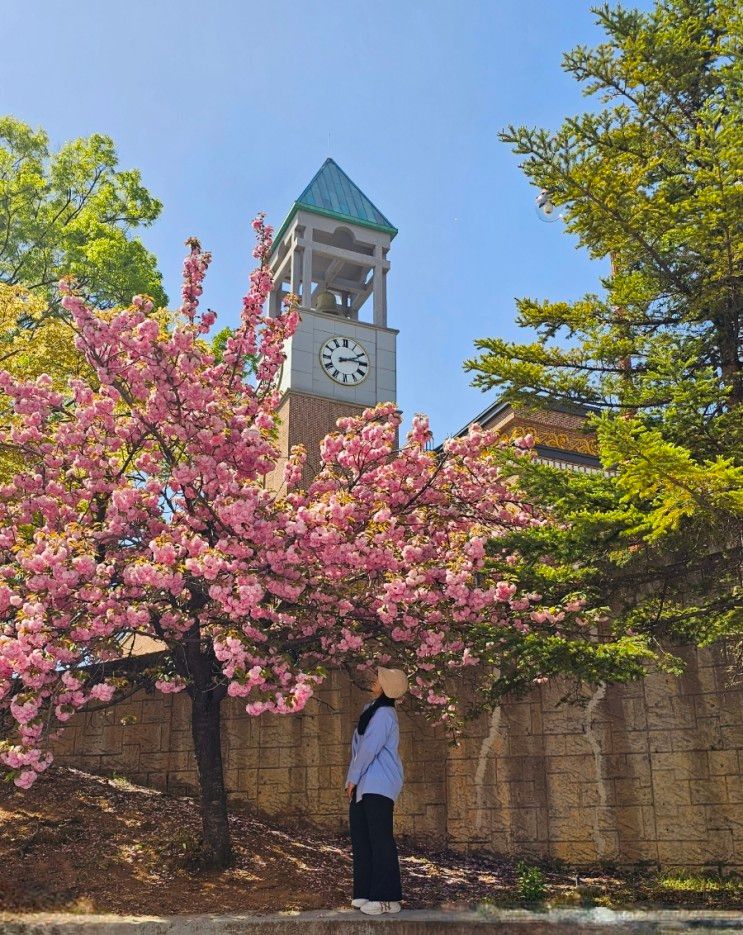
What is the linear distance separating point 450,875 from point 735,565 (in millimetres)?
4386

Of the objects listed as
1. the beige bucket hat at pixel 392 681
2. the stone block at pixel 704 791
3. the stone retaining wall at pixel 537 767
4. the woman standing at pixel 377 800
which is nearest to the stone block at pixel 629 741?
the stone retaining wall at pixel 537 767

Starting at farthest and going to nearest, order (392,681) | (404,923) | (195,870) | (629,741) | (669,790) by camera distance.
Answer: (629,741), (669,790), (195,870), (392,681), (404,923)

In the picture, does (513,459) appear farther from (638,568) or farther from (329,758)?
(329,758)

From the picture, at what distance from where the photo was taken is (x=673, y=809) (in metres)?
9.21

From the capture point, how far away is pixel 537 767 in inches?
394

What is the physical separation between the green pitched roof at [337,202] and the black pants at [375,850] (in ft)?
78.0

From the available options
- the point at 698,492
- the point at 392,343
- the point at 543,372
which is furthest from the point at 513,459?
the point at 392,343

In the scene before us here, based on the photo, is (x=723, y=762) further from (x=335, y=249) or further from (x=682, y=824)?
(x=335, y=249)

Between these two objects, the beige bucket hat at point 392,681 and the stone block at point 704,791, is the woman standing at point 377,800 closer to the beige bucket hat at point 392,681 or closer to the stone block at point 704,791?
the beige bucket hat at point 392,681

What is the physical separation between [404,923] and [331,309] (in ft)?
76.3

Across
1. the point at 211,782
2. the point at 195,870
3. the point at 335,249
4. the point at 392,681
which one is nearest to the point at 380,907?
the point at 392,681

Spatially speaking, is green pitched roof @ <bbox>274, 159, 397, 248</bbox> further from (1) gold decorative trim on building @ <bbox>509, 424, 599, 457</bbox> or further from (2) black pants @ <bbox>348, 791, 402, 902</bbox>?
(2) black pants @ <bbox>348, 791, 402, 902</bbox>

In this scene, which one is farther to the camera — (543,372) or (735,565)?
(543,372)

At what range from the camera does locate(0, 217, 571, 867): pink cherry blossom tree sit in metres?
7.90
